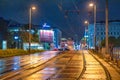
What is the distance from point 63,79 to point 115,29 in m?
179

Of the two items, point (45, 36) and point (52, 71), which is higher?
point (45, 36)

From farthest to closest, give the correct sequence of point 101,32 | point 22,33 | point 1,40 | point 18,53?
point 101,32, point 22,33, point 1,40, point 18,53

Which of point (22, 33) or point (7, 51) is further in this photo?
point (22, 33)

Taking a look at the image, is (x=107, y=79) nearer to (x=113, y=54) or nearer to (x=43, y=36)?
(x=113, y=54)

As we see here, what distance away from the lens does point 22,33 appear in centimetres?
11012

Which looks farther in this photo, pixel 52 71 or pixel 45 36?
pixel 45 36

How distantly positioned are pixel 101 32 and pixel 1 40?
95.0 metres

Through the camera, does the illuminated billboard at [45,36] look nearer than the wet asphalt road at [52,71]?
No

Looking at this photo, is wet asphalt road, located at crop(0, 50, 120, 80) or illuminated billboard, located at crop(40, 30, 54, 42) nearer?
wet asphalt road, located at crop(0, 50, 120, 80)

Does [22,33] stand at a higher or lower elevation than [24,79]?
higher

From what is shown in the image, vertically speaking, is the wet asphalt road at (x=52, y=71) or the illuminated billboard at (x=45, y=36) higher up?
the illuminated billboard at (x=45, y=36)

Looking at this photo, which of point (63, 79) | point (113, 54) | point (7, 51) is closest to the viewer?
point (63, 79)

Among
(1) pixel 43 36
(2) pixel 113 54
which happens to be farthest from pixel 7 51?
(1) pixel 43 36

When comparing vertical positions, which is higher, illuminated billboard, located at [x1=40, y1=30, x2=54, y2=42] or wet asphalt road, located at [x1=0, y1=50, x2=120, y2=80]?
illuminated billboard, located at [x1=40, y1=30, x2=54, y2=42]
